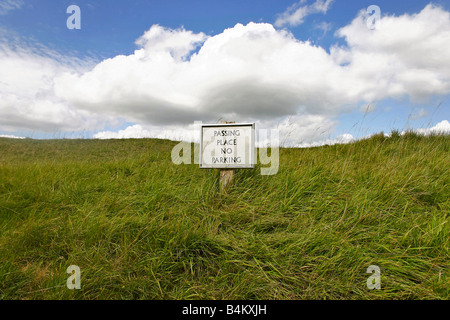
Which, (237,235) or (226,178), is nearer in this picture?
(237,235)

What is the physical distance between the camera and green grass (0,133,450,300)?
214 cm

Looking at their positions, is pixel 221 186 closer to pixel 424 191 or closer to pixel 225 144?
pixel 225 144

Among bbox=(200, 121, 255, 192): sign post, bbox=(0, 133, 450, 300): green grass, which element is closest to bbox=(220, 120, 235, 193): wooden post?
bbox=(200, 121, 255, 192): sign post

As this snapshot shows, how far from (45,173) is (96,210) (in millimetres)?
2014

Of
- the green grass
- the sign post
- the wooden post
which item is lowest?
the green grass

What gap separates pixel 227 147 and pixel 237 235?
1.36 meters

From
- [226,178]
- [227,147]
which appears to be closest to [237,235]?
[226,178]

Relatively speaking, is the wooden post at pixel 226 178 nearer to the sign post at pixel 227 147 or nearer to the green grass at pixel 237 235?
the sign post at pixel 227 147

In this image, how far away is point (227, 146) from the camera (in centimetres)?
363

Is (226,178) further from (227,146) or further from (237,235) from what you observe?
(237,235)

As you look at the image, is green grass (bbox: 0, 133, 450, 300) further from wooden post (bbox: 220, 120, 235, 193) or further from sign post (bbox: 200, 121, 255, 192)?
sign post (bbox: 200, 121, 255, 192)

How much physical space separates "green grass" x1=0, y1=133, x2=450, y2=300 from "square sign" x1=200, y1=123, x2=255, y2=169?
1.08 feet

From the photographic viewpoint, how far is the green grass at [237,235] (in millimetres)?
2139
